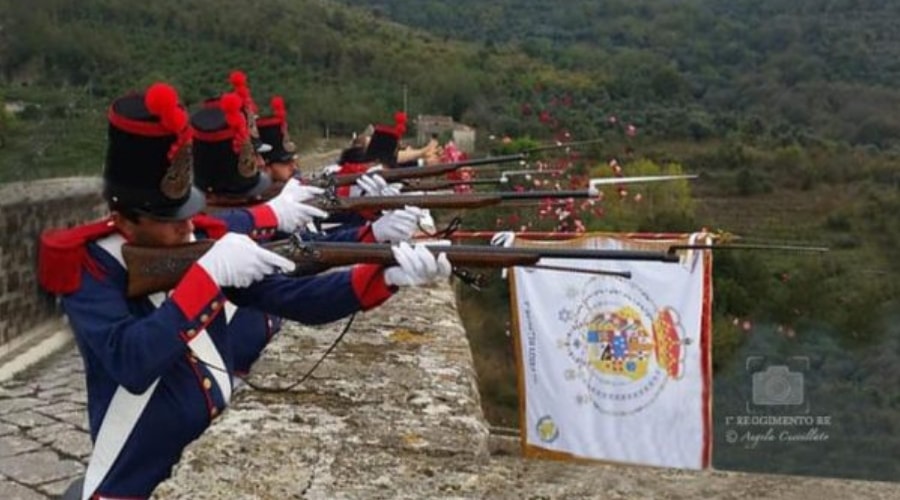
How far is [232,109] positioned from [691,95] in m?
41.5

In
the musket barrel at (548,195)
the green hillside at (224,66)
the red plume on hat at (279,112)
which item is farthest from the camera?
the green hillside at (224,66)

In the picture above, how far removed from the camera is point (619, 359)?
263 inches

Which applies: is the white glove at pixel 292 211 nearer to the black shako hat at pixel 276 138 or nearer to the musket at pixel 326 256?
the black shako hat at pixel 276 138

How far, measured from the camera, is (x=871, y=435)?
9.91 metres

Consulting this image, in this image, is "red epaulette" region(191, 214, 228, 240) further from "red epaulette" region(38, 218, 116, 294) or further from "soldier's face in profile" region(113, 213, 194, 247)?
"red epaulette" region(38, 218, 116, 294)

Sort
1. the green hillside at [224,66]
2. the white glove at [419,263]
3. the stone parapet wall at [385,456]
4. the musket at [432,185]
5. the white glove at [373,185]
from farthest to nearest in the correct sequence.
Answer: the green hillside at [224,66] < the musket at [432,185] < the white glove at [373,185] < the white glove at [419,263] < the stone parapet wall at [385,456]

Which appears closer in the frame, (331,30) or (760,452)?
(760,452)

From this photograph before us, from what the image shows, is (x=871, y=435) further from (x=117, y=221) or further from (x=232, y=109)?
(x=117, y=221)

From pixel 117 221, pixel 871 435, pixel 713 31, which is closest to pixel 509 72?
pixel 713 31

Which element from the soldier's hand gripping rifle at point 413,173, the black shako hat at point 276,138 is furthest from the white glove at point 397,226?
the black shako hat at point 276,138

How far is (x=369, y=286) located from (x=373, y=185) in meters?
2.00

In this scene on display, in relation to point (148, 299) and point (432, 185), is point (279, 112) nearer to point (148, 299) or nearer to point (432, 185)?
point (432, 185)

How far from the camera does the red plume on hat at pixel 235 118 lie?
390cm

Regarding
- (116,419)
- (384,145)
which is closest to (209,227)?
(116,419)
